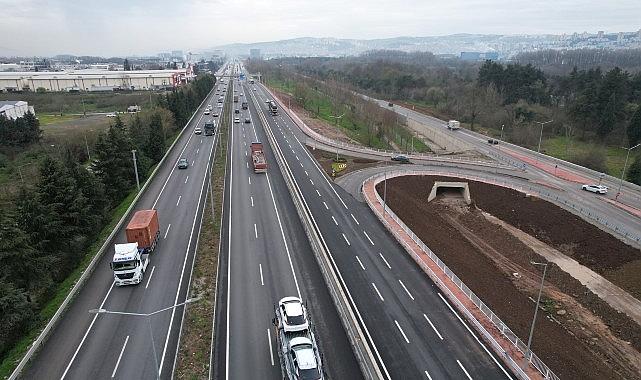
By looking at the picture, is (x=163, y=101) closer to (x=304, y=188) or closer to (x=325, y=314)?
(x=304, y=188)

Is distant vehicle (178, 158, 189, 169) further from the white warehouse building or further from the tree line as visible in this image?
the white warehouse building

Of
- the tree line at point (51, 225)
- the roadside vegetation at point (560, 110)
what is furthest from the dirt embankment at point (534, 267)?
the tree line at point (51, 225)

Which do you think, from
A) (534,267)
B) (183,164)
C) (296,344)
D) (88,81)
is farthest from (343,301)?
(88,81)

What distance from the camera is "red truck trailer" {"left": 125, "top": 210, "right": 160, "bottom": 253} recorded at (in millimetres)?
32750

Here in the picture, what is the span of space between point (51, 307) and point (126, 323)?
5.73 m

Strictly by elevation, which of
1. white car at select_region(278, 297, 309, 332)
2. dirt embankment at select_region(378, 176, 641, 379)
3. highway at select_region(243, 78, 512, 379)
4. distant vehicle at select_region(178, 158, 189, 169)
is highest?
white car at select_region(278, 297, 309, 332)

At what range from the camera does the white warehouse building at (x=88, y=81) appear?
159m

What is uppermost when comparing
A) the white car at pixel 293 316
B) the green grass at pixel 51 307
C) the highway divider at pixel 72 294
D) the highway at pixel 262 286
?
the white car at pixel 293 316

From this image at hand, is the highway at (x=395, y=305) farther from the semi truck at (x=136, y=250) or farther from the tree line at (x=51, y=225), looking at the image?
the tree line at (x=51, y=225)

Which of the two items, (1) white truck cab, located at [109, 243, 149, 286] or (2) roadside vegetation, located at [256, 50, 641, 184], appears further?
(2) roadside vegetation, located at [256, 50, 641, 184]

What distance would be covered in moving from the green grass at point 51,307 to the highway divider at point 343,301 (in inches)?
709

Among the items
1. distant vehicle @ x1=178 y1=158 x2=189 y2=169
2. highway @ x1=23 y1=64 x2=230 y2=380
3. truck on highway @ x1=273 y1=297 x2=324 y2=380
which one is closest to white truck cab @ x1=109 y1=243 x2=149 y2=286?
highway @ x1=23 y1=64 x2=230 y2=380

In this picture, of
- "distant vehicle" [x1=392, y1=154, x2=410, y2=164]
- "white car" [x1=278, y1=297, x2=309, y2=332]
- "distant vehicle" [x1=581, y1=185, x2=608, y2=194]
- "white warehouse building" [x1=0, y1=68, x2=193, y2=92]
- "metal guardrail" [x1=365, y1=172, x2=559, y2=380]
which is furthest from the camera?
Answer: "white warehouse building" [x1=0, y1=68, x2=193, y2=92]

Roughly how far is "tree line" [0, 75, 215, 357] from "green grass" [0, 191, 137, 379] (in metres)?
0.32
